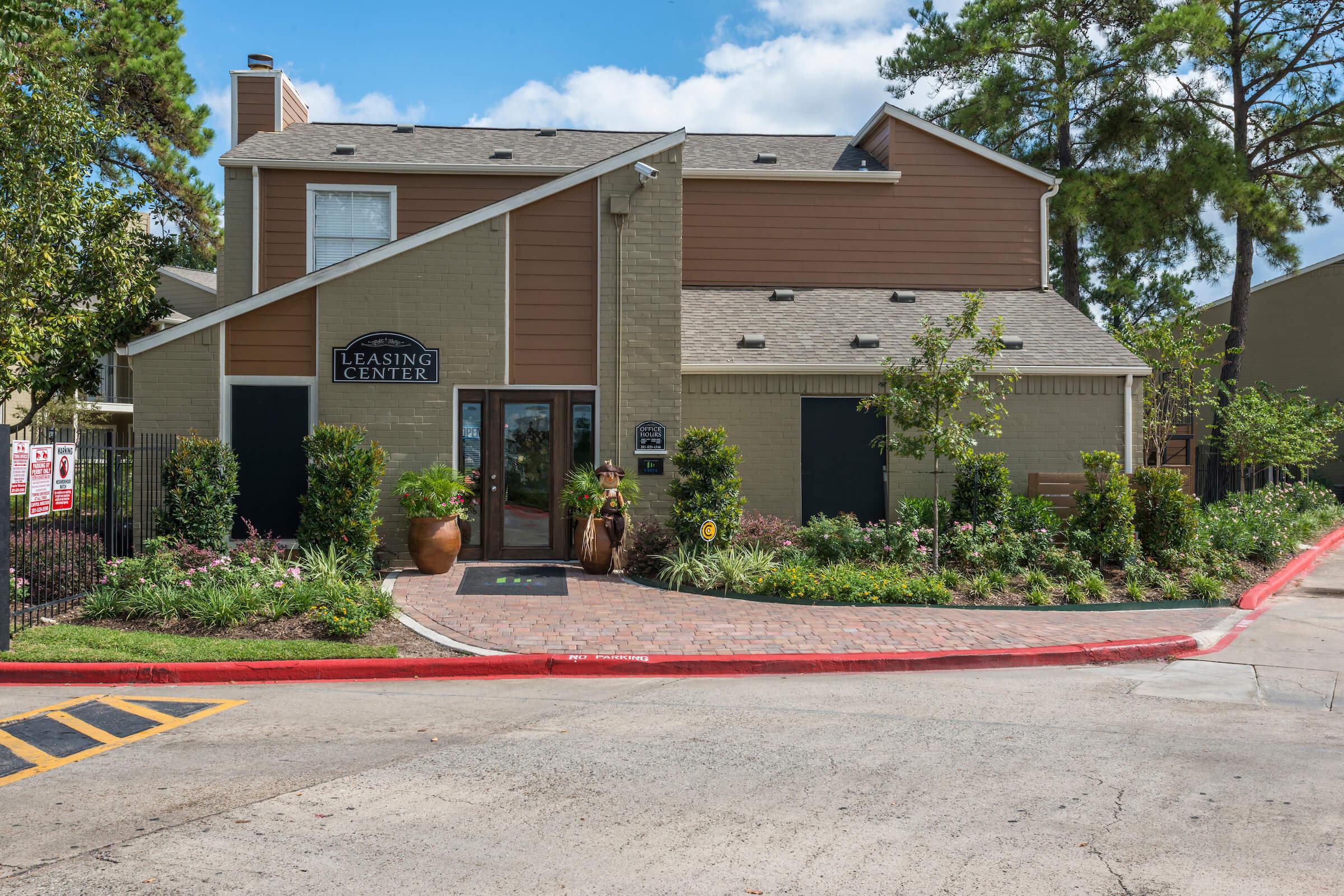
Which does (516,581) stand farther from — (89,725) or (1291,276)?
(1291,276)

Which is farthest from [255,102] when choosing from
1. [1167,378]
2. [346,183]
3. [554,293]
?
[1167,378]

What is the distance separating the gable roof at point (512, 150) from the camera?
17.1m

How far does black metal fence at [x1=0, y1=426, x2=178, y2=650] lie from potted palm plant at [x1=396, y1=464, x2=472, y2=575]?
322cm

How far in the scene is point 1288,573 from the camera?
14484 millimetres

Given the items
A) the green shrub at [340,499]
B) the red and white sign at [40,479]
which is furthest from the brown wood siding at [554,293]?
the red and white sign at [40,479]

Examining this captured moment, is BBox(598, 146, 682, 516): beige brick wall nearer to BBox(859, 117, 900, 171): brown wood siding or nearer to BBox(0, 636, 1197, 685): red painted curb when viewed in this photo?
BBox(0, 636, 1197, 685): red painted curb

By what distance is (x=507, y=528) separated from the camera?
13.8 meters

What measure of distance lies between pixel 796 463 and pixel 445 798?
10786 mm

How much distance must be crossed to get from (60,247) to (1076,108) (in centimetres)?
2262

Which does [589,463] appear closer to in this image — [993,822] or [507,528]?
[507,528]

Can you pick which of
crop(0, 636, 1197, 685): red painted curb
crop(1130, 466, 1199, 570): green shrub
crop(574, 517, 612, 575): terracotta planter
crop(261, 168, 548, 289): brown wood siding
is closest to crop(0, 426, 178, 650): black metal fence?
crop(0, 636, 1197, 685): red painted curb

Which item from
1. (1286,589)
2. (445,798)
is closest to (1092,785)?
(445,798)

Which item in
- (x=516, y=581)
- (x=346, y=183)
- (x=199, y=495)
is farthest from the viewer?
(x=346, y=183)

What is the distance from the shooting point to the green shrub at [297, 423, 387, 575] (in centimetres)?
1206
